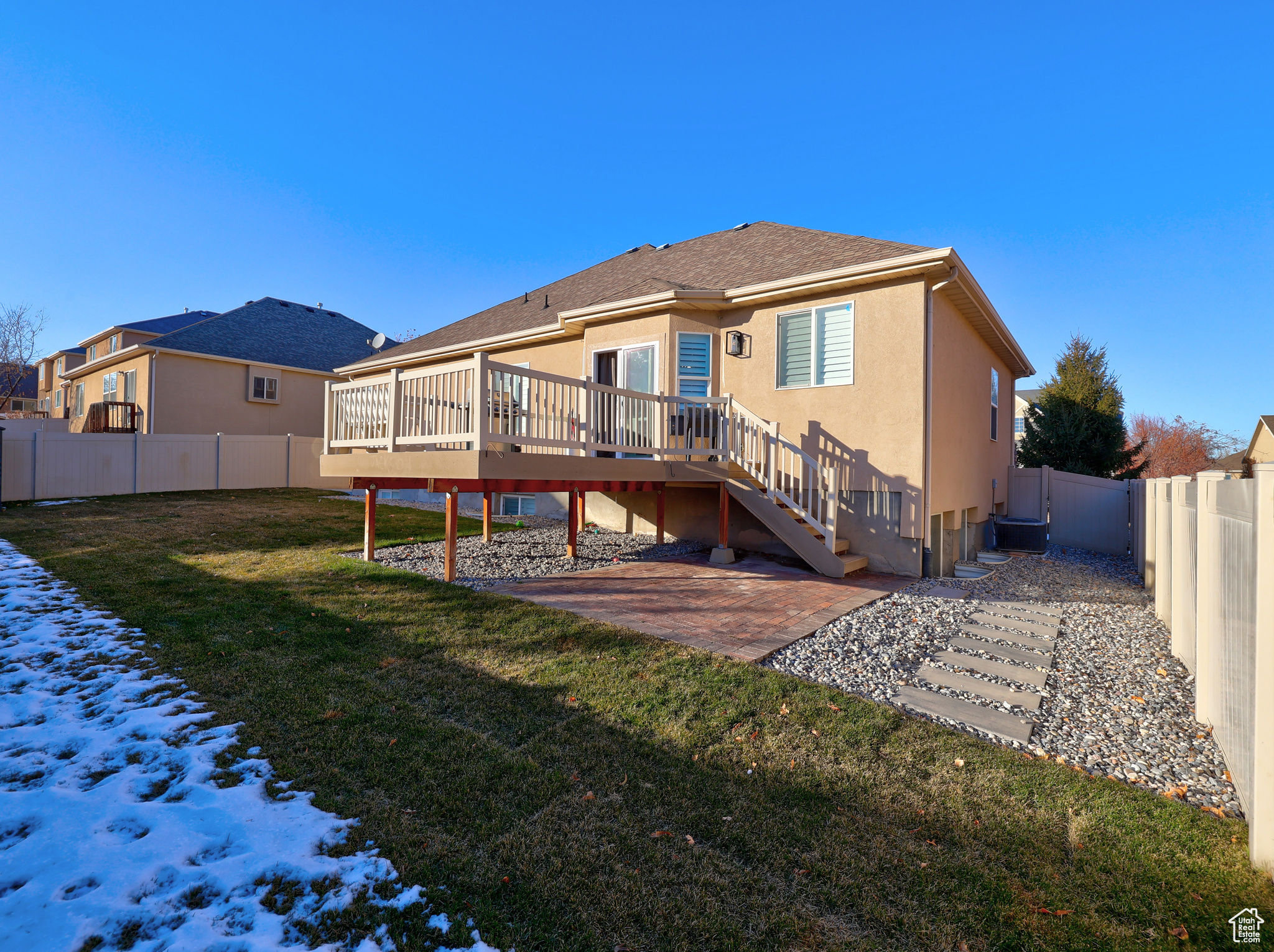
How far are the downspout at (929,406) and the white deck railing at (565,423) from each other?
133 centimetres

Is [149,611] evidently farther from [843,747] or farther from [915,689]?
[915,689]

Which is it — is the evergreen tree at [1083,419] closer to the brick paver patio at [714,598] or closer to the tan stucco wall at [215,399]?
the brick paver patio at [714,598]

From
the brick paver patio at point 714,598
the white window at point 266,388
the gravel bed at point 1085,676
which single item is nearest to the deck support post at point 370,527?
the brick paver patio at point 714,598

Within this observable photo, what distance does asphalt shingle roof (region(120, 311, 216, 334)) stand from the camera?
23.0 meters

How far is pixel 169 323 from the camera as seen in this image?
24375mm

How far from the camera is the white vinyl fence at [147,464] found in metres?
13.4

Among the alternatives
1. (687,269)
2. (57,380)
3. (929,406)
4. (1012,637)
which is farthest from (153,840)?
(57,380)

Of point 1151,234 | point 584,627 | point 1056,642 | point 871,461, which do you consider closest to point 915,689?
point 1056,642

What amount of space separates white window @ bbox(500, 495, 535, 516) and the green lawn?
822 cm

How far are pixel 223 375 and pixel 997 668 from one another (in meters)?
22.5

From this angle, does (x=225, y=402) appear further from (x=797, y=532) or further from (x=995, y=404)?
(x=995, y=404)

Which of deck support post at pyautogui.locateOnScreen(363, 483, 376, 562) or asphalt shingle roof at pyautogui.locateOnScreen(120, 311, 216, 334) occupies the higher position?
asphalt shingle roof at pyautogui.locateOnScreen(120, 311, 216, 334)

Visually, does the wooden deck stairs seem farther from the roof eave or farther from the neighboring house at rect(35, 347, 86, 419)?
the neighboring house at rect(35, 347, 86, 419)

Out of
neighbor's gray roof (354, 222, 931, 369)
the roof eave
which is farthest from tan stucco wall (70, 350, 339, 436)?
neighbor's gray roof (354, 222, 931, 369)
